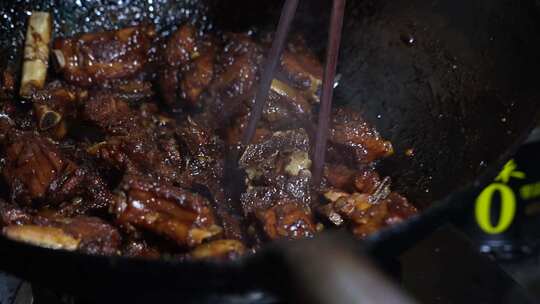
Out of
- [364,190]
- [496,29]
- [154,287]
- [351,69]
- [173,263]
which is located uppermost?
[496,29]

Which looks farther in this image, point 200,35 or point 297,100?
point 200,35

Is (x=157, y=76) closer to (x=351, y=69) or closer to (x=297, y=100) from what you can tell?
(x=297, y=100)

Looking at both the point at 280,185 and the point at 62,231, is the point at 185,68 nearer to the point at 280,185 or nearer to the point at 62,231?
the point at 280,185

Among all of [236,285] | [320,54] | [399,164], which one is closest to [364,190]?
[399,164]

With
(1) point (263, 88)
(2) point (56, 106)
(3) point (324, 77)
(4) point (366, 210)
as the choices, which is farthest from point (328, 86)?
(2) point (56, 106)

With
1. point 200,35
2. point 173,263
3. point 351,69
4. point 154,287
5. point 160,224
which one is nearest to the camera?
point 173,263

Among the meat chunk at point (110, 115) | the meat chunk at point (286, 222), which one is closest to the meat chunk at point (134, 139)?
the meat chunk at point (110, 115)

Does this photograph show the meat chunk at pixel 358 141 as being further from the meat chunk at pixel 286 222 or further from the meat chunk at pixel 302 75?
the meat chunk at pixel 286 222
